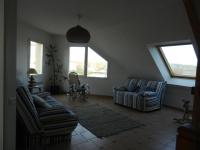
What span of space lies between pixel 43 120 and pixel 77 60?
16.0ft

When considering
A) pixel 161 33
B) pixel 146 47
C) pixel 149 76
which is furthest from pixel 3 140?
pixel 149 76

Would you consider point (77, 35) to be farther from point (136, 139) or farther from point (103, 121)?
point (136, 139)

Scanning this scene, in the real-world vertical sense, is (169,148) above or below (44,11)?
below

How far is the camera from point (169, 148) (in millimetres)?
2941

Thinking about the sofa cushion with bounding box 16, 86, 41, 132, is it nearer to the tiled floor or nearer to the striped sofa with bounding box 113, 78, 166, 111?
the tiled floor

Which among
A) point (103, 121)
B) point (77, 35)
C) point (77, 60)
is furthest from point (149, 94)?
point (77, 60)

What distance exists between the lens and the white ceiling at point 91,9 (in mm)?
3299

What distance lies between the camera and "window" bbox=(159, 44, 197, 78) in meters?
4.86

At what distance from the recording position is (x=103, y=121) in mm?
4121

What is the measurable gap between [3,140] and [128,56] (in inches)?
185

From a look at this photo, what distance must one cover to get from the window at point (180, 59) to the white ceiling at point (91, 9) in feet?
5.74

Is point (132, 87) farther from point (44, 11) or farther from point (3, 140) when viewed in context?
point (3, 140)

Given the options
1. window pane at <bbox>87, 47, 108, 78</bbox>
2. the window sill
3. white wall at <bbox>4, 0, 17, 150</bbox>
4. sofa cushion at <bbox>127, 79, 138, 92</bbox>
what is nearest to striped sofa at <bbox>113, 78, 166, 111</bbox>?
sofa cushion at <bbox>127, 79, 138, 92</bbox>

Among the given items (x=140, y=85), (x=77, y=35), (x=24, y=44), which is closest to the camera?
(x=77, y=35)
